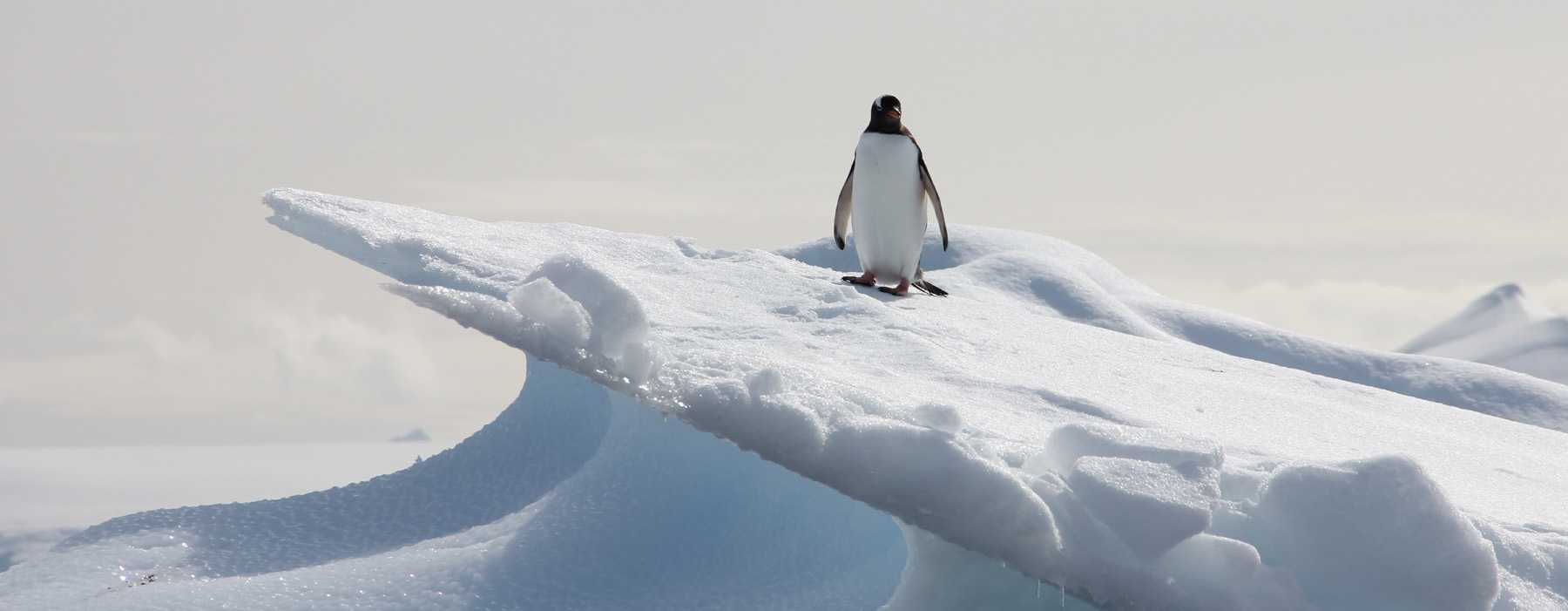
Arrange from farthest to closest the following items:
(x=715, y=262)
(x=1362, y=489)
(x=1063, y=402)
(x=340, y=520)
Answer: (x=715, y=262) < (x=340, y=520) < (x=1063, y=402) < (x=1362, y=489)

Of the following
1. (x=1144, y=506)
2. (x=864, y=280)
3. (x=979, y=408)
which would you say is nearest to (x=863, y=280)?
(x=864, y=280)

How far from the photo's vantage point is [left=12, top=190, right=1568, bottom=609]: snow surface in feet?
10.1

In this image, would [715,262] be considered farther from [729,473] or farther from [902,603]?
[902,603]

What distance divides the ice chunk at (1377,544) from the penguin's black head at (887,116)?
3.47m

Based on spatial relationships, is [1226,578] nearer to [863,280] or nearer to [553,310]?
[553,310]

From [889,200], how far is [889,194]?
0.09 feet

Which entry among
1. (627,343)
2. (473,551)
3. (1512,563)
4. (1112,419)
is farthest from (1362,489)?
(473,551)

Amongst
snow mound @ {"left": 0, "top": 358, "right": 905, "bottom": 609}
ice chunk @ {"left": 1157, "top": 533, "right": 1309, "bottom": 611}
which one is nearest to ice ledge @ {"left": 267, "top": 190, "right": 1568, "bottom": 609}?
ice chunk @ {"left": 1157, "top": 533, "right": 1309, "bottom": 611}

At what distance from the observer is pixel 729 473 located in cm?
441

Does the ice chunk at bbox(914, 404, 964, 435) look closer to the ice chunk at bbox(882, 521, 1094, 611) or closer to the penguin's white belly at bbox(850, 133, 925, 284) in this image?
the ice chunk at bbox(882, 521, 1094, 611)

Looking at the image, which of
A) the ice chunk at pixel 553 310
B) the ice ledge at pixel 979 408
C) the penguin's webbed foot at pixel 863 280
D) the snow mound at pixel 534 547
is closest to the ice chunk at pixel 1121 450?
the ice ledge at pixel 979 408

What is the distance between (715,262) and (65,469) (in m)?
9.44

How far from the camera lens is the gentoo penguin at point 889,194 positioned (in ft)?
20.4

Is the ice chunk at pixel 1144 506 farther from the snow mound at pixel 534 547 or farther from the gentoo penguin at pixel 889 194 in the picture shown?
the gentoo penguin at pixel 889 194
